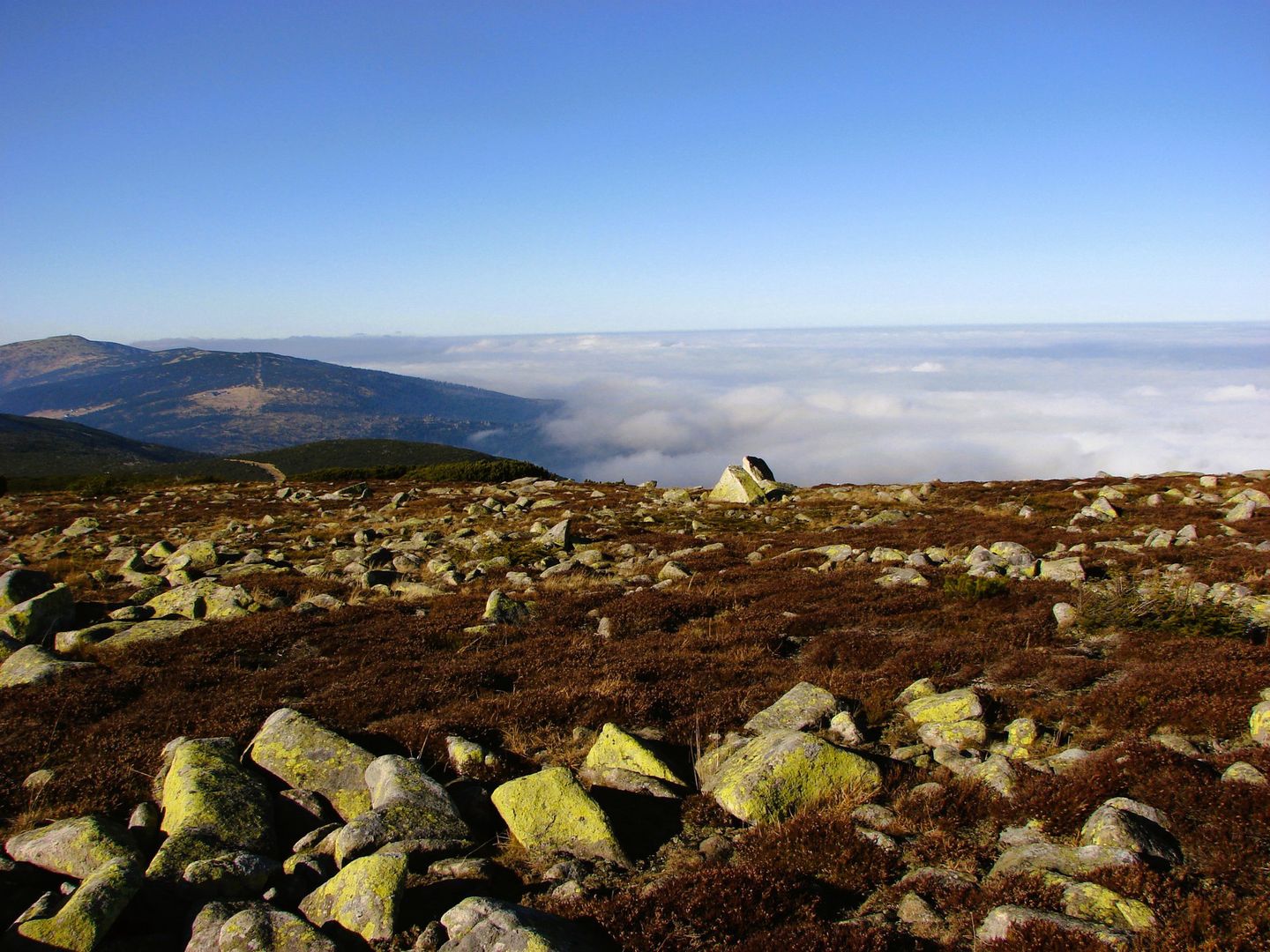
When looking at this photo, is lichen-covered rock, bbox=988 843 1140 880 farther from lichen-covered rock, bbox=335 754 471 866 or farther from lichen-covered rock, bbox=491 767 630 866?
lichen-covered rock, bbox=335 754 471 866

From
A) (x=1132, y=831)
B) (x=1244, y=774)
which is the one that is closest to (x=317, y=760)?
(x=1132, y=831)

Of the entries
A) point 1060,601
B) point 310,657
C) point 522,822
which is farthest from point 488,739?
point 1060,601

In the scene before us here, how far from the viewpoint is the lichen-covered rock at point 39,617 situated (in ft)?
45.6

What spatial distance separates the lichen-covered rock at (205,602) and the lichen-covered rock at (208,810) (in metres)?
9.35

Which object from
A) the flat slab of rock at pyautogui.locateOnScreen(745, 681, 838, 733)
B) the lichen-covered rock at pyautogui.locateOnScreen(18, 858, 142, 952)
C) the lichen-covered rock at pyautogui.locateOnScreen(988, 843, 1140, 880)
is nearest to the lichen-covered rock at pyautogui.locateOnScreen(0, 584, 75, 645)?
the lichen-covered rock at pyautogui.locateOnScreen(18, 858, 142, 952)

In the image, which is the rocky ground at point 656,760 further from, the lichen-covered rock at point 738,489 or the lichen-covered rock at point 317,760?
the lichen-covered rock at point 738,489

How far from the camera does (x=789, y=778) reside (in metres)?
6.85

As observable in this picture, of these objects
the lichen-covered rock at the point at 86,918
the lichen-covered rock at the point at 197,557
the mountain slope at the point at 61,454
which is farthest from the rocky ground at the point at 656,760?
the mountain slope at the point at 61,454

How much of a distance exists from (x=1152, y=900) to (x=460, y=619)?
12996mm

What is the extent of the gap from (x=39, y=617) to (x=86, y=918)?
13.1 metres

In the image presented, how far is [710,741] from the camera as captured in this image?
8.65 metres

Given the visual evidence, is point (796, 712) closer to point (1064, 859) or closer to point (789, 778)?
point (789, 778)

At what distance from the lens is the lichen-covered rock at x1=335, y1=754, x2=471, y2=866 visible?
610 centimetres

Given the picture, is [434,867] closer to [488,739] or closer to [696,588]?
[488,739]
